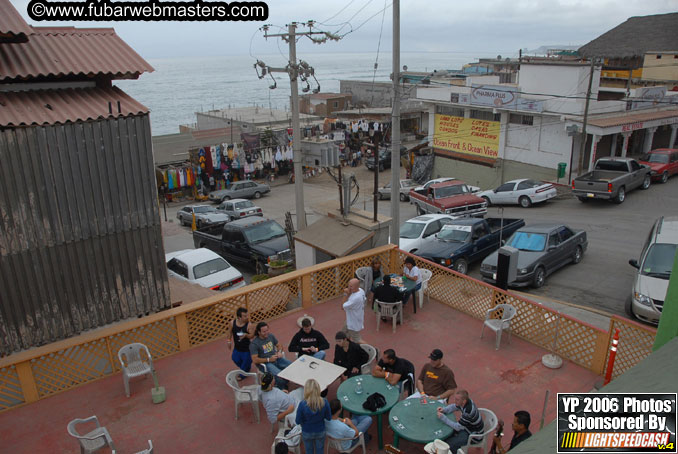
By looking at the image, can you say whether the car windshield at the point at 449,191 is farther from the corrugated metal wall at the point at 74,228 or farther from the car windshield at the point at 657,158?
the corrugated metal wall at the point at 74,228

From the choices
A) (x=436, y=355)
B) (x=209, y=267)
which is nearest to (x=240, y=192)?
(x=209, y=267)

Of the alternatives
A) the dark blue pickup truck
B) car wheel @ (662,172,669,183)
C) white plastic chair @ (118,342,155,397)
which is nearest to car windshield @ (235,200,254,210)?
the dark blue pickup truck

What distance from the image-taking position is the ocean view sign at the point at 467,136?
32.3 m

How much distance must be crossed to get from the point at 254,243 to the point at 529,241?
29.2ft

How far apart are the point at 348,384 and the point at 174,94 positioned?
17505 centimetres

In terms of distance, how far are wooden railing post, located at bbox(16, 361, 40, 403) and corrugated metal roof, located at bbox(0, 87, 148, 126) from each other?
355 cm

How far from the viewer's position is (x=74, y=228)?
7617 mm

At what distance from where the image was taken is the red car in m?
25.7

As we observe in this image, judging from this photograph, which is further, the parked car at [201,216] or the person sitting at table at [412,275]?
the parked car at [201,216]

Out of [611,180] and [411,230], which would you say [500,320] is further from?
[611,180]

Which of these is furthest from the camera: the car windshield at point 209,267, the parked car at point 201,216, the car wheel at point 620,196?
the parked car at point 201,216

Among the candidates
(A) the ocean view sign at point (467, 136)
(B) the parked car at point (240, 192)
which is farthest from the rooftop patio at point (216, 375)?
(B) the parked car at point (240, 192)

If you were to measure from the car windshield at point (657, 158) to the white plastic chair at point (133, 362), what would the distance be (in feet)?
89.3

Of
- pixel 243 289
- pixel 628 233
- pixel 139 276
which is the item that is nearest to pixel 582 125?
pixel 628 233
